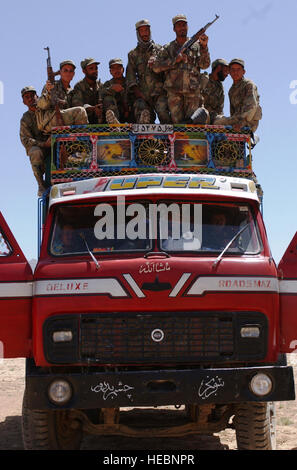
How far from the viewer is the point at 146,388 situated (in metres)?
5.28

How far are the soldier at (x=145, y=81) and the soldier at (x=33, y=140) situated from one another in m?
1.27

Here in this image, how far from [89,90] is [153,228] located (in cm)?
412

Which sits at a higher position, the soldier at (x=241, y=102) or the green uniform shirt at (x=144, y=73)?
the green uniform shirt at (x=144, y=73)

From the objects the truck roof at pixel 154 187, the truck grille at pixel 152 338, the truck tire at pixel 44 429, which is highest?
the truck roof at pixel 154 187

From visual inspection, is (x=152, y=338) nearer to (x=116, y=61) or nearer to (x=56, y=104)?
(x=56, y=104)

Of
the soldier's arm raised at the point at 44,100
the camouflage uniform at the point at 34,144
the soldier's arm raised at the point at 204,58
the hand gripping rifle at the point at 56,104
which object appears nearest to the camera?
the hand gripping rifle at the point at 56,104

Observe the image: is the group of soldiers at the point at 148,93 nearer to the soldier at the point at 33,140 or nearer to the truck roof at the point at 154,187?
the soldier at the point at 33,140

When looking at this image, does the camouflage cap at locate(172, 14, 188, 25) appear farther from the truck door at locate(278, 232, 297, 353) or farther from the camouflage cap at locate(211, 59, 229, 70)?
the truck door at locate(278, 232, 297, 353)

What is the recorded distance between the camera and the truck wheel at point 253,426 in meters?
5.75

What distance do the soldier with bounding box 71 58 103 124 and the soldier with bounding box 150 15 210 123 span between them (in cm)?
97

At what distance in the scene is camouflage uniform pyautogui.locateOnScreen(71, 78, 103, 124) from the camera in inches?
355

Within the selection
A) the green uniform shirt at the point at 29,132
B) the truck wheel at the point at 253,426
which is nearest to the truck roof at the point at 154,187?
Result: the truck wheel at the point at 253,426
